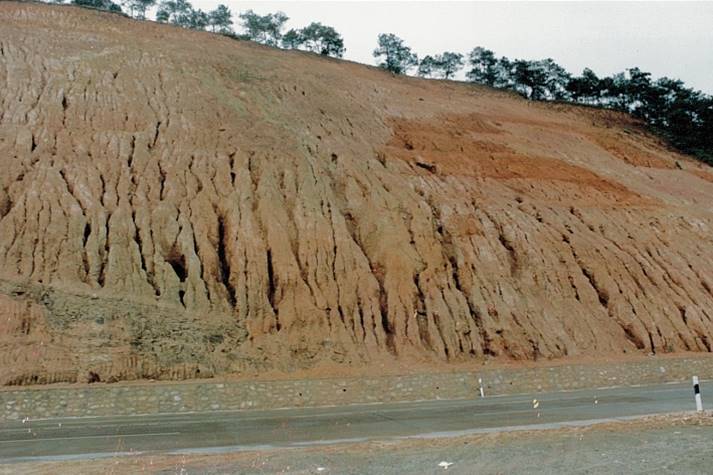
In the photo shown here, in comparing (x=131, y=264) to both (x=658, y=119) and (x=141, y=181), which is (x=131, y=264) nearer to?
(x=141, y=181)

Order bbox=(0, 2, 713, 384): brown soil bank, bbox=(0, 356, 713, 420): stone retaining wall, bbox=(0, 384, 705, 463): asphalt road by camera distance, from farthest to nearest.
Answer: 1. bbox=(0, 2, 713, 384): brown soil bank
2. bbox=(0, 356, 713, 420): stone retaining wall
3. bbox=(0, 384, 705, 463): asphalt road

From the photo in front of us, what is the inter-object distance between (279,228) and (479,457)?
62.8 feet

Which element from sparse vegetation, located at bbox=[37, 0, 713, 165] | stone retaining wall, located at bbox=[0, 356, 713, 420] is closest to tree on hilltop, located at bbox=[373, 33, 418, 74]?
sparse vegetation, located at bbox=[37, 0, 713, 165]

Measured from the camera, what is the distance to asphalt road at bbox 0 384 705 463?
623 inches

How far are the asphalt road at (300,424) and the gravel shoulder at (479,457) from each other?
4.38ft

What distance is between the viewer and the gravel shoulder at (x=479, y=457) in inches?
462

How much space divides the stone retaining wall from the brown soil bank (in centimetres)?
204

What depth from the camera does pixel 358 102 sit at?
45.1 m

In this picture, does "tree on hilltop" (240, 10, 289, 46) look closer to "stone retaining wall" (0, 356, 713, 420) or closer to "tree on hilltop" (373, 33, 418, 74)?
"tree on hilltop" (373, 33, 418, 74)

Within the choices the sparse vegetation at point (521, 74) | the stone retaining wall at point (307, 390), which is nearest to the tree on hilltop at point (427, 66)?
the sparse vegetation at point (521, 74)

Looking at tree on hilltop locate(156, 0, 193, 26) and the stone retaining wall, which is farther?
tree on hilltop locate(156, 0, 193, 26)

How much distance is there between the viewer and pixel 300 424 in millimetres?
19047

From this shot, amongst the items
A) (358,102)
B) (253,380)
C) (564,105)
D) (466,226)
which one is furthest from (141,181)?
(564,105)

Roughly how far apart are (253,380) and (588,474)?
14.1 metres
